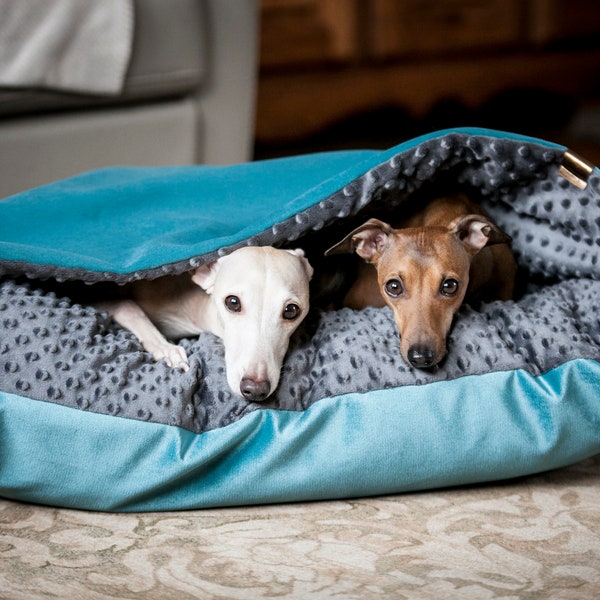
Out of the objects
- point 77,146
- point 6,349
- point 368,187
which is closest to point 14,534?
point 6,349

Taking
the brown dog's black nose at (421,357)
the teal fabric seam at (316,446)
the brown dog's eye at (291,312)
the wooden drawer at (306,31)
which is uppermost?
the wooden drawer at (306,31)

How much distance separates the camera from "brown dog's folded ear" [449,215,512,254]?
2.05m

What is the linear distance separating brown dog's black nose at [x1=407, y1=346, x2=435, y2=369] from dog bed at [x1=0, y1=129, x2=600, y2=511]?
0.09 feet

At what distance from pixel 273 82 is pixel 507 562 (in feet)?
14.4

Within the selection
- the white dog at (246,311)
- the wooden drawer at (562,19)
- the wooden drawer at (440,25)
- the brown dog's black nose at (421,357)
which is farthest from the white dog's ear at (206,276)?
the wooden drawer at (562,19)

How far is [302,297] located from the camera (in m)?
1.96

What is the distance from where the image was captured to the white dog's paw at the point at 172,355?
6.33 ft

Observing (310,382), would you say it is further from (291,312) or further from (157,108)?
(157,108)

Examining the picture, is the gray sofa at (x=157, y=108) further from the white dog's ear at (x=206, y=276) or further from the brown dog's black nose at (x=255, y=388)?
the brown dog's black nose at (x=255, y=388)

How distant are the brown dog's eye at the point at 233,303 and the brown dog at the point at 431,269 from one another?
25cm

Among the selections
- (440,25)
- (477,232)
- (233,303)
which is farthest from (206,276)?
(440,25)

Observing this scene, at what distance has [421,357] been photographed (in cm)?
180

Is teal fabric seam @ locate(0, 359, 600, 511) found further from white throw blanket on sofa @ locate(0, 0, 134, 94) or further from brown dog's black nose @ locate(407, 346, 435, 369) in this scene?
white throw blanket on sofa @ locate(0, 0, 134, 94)

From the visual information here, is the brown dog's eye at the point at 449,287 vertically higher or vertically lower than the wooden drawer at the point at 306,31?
lower
